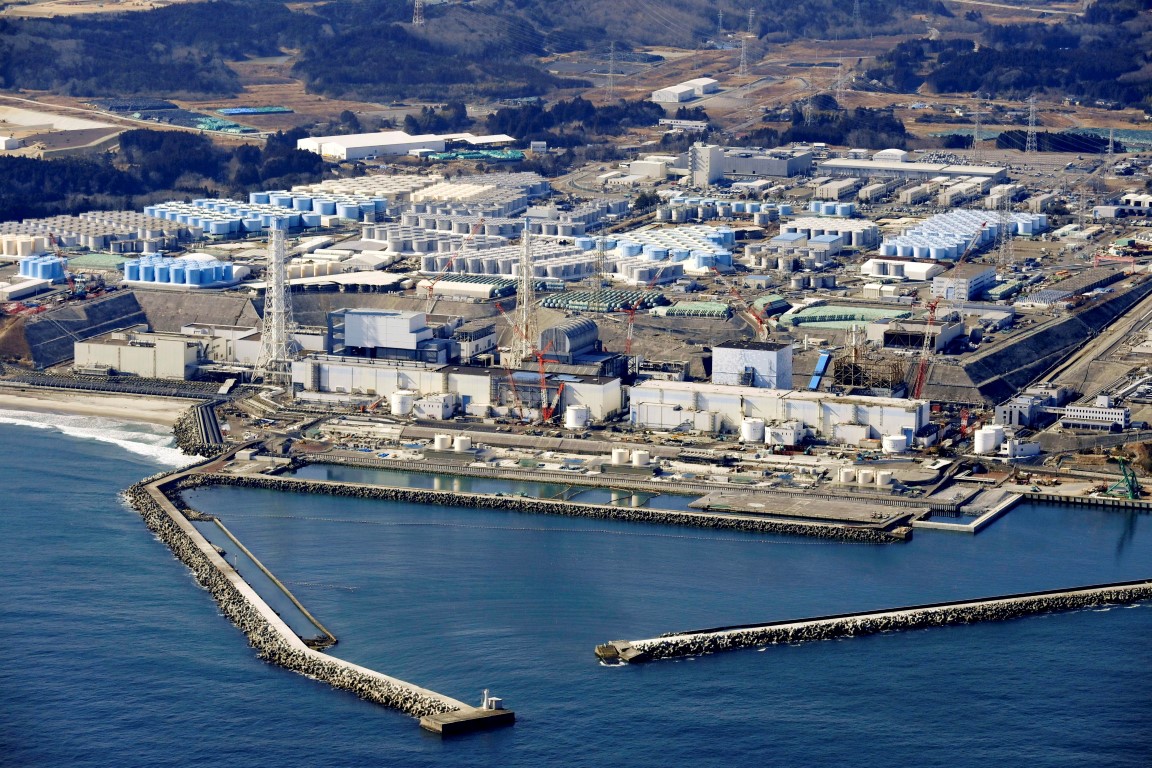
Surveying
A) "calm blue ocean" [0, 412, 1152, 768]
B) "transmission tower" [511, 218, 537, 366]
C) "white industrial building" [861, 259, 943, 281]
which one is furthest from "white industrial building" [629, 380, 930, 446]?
"white industrial building" [861, 259, 943, 281]

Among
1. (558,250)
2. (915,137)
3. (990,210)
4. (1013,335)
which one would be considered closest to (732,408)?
(1013,335)

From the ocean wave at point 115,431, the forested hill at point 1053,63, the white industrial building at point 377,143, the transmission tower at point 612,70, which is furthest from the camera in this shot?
the transmission tower at point 612,70

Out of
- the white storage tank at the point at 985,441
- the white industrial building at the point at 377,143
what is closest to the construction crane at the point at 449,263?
the white storage tank at the point at 985,441

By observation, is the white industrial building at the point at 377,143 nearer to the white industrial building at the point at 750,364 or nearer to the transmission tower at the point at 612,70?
the transmission tower at the point at 612,70

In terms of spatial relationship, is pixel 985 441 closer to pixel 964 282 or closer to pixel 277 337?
pixel 964 282

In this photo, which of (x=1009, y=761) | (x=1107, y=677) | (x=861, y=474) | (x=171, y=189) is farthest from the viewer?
(x=171, y=189)

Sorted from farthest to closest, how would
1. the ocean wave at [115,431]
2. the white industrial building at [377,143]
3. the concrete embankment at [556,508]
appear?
1. the white industrial building at [377,143]
2. the ocean wave at [115,431]
3. the concrete embankment at [556,508]

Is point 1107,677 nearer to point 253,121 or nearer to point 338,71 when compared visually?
point 253,121
